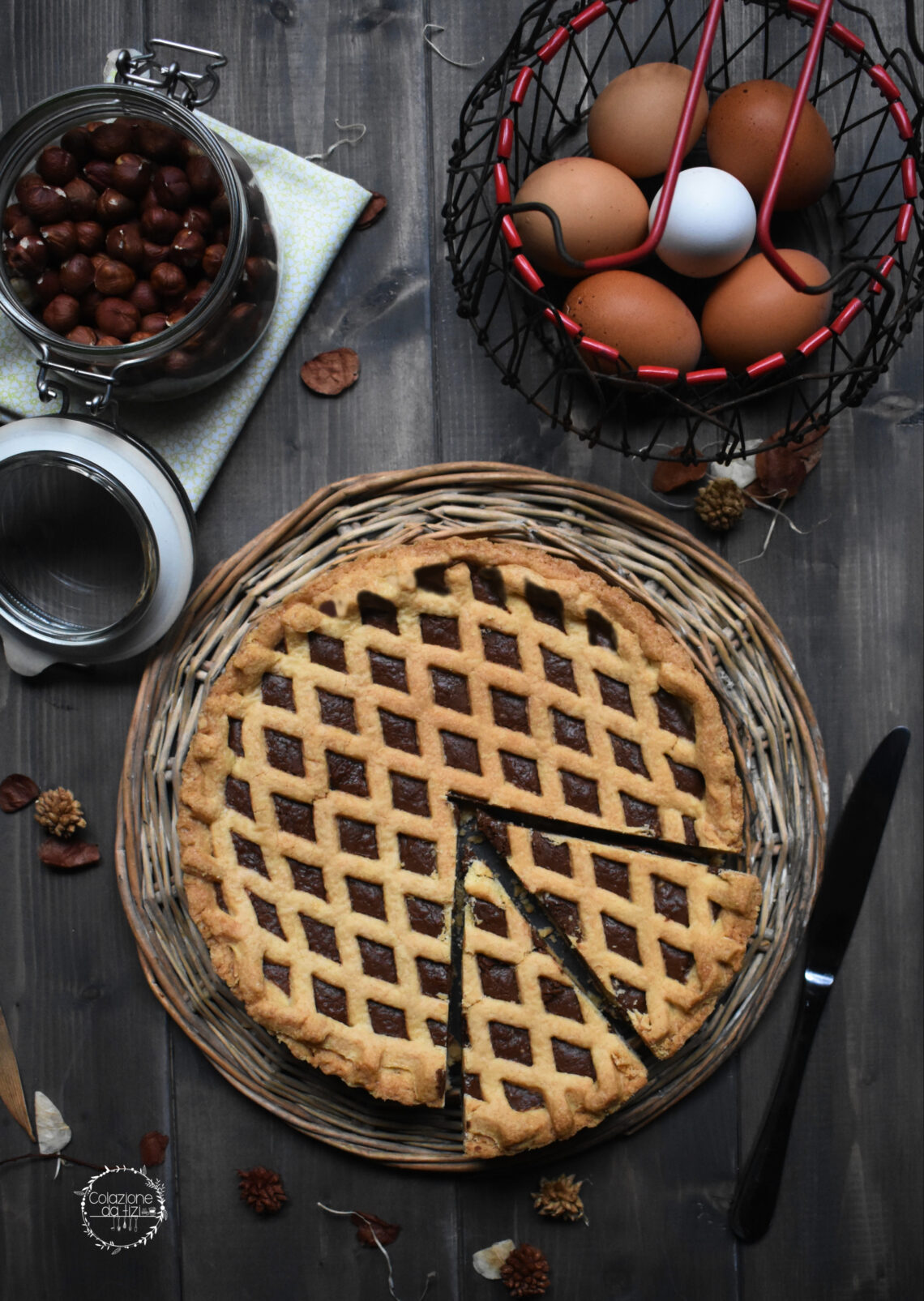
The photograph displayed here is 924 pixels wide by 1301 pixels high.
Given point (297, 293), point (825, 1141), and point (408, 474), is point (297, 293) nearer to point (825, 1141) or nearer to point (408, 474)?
point (408, 474)

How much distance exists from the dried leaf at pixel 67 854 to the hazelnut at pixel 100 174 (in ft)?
3.22

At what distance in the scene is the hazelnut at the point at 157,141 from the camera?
1.39m

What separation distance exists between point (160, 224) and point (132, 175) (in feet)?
0.25

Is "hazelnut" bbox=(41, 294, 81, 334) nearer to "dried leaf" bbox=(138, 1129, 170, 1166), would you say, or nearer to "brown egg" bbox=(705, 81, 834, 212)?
"brown egg" bbox=(705, 81, 834, 212)

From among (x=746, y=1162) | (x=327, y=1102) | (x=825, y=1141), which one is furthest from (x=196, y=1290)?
(x=825, y=1141)

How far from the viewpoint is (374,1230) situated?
1583mm

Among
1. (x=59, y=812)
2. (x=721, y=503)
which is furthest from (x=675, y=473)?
(x=59, y=812)

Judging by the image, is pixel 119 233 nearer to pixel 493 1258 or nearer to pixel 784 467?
pixel 784 467

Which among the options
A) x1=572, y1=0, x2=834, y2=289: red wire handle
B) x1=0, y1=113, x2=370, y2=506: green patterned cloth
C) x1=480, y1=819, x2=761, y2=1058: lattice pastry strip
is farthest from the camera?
x1=0, y1=113, x2=370, y2=506: green patterned cloth

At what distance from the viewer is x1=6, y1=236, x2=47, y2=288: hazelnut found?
1.36 metres

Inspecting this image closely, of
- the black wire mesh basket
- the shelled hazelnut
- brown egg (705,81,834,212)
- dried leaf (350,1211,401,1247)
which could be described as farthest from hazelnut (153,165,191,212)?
dried leaf (350,1211,401,1247)

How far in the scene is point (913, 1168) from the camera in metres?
1.62

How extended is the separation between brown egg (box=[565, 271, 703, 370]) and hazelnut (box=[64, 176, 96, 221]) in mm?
678

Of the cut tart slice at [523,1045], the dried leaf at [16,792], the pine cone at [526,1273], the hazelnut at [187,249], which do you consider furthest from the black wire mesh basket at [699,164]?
the pine cone at [526,1273]
